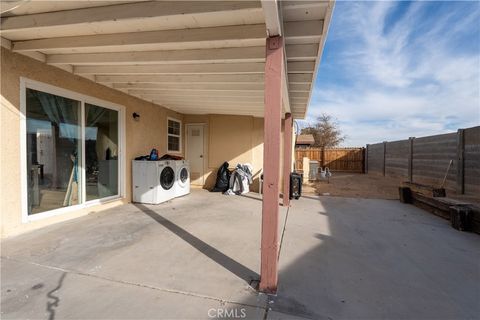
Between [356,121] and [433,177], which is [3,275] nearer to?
[433,177]

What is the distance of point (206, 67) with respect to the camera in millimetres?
3352

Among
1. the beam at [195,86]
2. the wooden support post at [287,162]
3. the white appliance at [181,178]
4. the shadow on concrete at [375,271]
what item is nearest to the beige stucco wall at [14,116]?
the beam at [195,86]

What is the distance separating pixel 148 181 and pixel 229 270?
11.5 feet

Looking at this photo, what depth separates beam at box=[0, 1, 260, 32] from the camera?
2.01 meters

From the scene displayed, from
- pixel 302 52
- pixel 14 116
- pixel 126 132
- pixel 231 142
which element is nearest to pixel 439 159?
pixel 231 142

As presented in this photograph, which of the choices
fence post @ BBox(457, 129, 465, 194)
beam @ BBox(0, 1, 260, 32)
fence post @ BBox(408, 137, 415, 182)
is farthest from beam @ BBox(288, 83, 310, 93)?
fence post @ BBox(408, 137, 415, 182)

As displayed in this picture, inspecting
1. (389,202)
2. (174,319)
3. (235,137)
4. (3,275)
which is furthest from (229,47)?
(389,202)

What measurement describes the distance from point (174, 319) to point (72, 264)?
4.77 feet

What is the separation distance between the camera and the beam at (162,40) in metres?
2.38

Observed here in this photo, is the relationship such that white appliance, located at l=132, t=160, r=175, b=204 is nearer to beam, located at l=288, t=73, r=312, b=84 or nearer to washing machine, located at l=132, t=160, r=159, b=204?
washing machine, located at l=132, t=160, r=159, b=204

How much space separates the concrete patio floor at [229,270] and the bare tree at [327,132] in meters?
23.1

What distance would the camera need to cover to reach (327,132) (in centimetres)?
2598

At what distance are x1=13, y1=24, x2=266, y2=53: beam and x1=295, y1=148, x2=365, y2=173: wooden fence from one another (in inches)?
542

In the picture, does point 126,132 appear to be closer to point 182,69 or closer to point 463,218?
point 182,69
